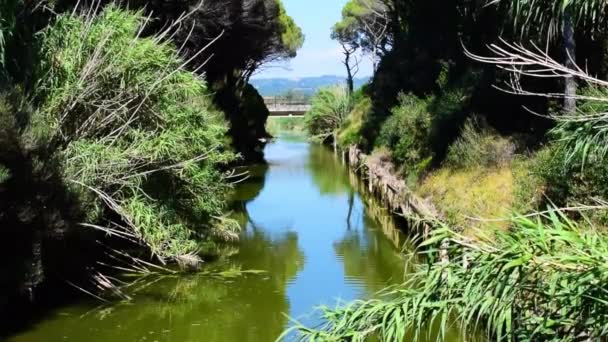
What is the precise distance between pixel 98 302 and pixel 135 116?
3005 millimetres

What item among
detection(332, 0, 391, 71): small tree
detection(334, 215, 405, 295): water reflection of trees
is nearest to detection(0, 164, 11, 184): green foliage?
detection(334, 215, 405, 295): water reflection of trees

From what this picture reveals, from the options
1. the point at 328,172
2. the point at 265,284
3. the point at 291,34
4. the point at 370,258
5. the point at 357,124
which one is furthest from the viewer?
the point at 291,34

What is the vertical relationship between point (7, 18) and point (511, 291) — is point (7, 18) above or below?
above

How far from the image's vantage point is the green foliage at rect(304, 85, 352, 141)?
4362cm

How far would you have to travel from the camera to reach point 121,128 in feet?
38.0

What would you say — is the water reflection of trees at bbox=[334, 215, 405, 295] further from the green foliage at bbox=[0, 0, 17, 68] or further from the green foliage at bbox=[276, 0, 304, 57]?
the green foliage at bbox=[276, 0, 304, 57]

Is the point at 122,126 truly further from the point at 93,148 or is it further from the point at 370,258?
the point at 370,258

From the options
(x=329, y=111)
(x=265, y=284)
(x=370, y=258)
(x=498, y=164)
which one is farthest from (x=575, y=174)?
(x=329, y=111)

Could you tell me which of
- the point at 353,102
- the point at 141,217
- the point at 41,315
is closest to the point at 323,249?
the point at 141,217

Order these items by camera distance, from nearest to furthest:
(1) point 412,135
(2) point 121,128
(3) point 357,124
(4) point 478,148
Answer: (2) point 121,128 < (4) point 478,148 < (1) point 412,135 < (3) point 357,124

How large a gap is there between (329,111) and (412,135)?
23.8 meters

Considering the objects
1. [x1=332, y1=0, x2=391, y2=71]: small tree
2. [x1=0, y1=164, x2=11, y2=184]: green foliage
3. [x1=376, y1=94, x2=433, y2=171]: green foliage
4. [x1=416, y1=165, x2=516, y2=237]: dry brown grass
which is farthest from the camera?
[x1=332, y1=0, x2=391, y2=71]: small tree

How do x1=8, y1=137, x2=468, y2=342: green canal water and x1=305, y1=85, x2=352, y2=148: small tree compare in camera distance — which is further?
x1=305, y1=85, x2=352, y2=148: small tree

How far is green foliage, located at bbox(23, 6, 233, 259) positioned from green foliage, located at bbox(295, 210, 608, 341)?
613cm
